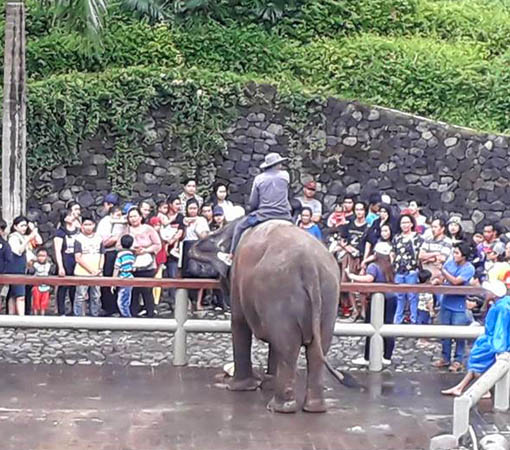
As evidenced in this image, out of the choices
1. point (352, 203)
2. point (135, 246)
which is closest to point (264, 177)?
point (135, 246)

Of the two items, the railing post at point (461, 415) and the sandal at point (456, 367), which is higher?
the railing post at point (461, 415)

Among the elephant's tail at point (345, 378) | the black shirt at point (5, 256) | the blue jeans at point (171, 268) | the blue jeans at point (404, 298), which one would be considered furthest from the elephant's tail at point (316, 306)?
the blue jeans at point (171, 268)

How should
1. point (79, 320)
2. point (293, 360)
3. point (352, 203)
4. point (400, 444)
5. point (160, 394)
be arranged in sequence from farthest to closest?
point (352, 203)
point (79, 320)
point (160, 394)
point (293, 360)
point (400, 444)

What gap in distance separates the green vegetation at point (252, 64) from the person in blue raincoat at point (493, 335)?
9.23 meters

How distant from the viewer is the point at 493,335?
10.8m

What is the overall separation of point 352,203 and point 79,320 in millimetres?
5570

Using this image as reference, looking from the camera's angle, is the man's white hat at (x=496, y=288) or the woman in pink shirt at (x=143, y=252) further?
the woman in pink shirt at (x=143, y=252)

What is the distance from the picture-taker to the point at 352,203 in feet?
55.8

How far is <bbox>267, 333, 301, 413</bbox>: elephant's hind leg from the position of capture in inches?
422

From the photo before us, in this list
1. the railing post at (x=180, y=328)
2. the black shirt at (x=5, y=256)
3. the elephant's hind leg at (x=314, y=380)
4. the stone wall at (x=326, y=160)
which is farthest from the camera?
the stone wall at (x=326, y=160)

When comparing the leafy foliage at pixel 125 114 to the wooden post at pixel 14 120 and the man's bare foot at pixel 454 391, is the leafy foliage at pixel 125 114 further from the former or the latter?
the man's bare foot at pixel 454 391

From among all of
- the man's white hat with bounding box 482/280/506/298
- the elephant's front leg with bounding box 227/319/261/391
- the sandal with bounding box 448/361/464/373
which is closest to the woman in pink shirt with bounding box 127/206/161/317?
the elephant's front leg with bounding box 227/319/261/391

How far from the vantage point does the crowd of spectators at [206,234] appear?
13438mm

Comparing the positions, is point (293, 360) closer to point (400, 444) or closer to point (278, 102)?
point (400, 444)
